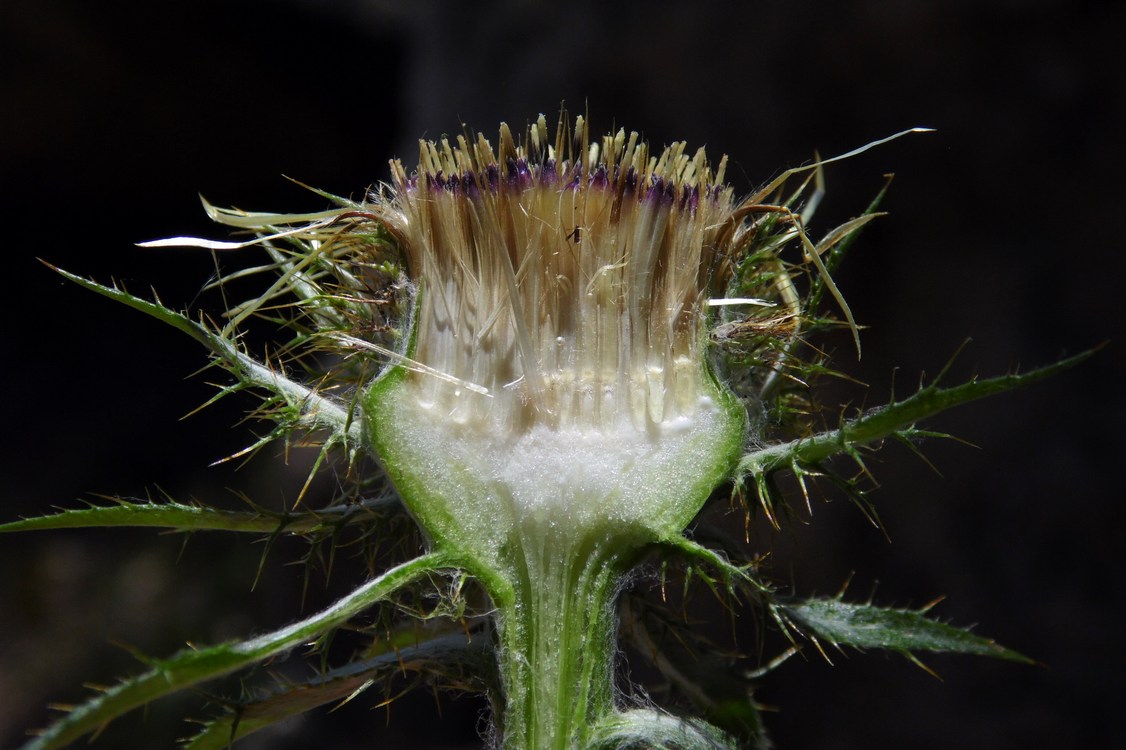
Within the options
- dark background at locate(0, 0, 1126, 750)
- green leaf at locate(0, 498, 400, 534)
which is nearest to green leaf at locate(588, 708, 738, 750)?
green leaf at locate(0, 498, 400, 534)

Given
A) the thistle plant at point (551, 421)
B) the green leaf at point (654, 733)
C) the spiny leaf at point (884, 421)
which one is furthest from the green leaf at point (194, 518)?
the spiny leaf at point (884, 421)

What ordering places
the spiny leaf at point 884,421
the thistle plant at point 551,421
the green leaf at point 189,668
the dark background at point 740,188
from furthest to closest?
the dark background at point 740,188, the thistle plant at point 551,421, the spiny leaf at point 884,421, the green leaf at point 189,668

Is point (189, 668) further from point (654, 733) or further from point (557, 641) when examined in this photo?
point (654, 733)

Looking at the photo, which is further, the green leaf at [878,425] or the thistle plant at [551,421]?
the thistle plant at [551,421]

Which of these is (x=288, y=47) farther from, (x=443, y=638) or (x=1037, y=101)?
(x=443, y=638)

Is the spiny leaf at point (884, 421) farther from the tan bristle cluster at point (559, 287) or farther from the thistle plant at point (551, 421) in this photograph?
the tan bristle cluster at point (559, 287)

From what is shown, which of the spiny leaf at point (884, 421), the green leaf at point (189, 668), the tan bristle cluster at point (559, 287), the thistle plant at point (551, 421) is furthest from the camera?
the tan bristle cluster at point (559, 287)

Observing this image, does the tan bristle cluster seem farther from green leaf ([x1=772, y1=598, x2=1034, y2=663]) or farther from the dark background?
the dark background

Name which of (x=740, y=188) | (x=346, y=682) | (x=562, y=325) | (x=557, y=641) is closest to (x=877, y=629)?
(x=557, y=641)

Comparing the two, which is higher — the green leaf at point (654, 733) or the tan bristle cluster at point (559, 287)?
the tan bristle cluster at point (559, 287)
